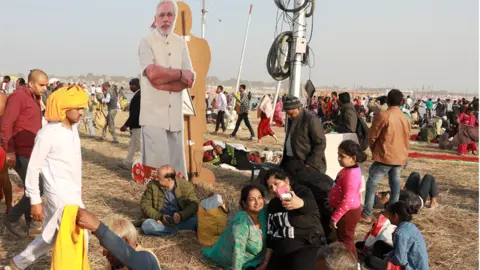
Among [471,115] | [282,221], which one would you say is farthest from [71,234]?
[471,115]

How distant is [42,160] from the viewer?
10.8 ft

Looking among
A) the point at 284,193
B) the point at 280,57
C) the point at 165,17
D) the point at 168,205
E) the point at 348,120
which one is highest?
the point at 165,17

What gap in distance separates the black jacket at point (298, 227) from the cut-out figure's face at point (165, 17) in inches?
168

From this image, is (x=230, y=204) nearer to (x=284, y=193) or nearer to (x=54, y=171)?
(x=284, y=193)

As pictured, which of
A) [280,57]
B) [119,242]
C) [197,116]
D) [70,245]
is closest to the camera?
[119,242]

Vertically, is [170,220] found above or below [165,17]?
below

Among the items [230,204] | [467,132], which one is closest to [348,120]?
[230,204]

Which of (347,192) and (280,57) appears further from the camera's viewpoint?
(280,57)

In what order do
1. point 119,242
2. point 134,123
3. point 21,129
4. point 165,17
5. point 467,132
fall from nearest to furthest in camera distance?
point 119,242
point 21,129
point 165,17
point 134,123
point 467,132

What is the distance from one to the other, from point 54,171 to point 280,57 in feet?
18.7

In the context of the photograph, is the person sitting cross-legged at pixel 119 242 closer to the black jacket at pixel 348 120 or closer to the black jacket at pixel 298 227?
the black jacket at pixel 298 227

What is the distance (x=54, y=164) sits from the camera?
11.0 feet

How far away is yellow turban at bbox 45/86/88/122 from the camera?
330 cm

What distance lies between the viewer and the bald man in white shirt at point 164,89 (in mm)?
6785
